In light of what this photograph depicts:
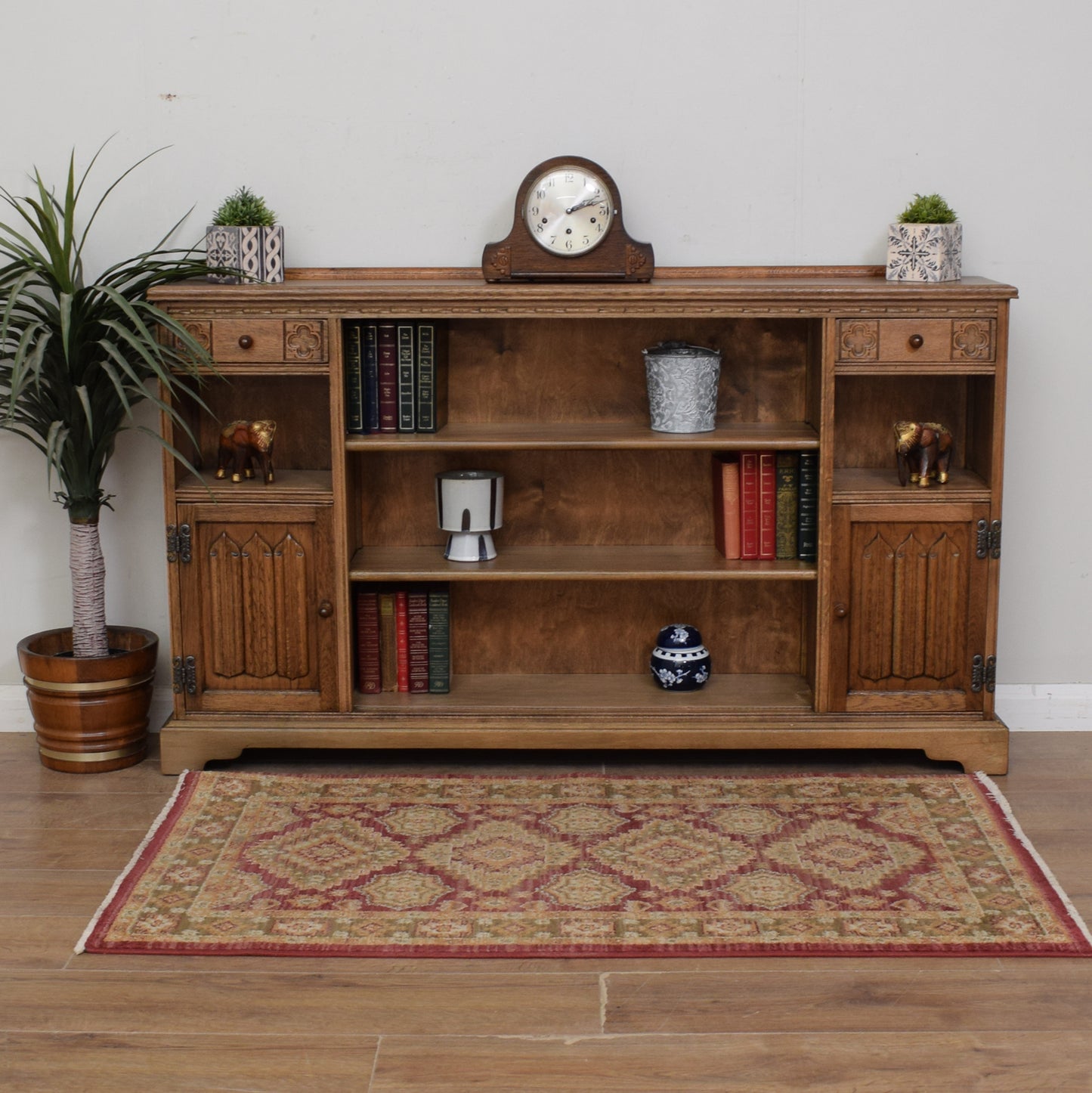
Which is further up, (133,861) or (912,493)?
(912,493)

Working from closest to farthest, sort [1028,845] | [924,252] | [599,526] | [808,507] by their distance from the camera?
1. [1028,845]
2. [924,252]
3. [808,507]
4. [599,526]

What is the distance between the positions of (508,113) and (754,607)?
1408 millimetres

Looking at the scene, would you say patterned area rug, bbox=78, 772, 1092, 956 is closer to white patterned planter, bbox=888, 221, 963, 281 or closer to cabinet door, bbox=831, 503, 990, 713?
cabinet door, bbox=831, 503, 990, 713

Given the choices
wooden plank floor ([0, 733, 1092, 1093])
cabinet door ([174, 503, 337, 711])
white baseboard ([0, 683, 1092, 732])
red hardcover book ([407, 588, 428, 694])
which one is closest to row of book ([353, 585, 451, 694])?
red hardcover book ([407, 588, 428, 694])

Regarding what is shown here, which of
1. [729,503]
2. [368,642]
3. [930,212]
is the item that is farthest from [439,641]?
[930,212]

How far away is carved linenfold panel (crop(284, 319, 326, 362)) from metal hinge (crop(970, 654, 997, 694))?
1719mm

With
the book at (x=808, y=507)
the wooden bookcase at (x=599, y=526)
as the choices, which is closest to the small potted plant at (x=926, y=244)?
the wooden bookcase at (x=599, y=526)

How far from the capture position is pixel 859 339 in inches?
130

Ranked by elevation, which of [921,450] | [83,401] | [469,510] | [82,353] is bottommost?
[469,510]

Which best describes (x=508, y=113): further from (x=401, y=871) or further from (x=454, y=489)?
→ (x=401, y=871)

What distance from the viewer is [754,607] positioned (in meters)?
3.77

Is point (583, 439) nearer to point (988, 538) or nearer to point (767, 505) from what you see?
point (767, 505)

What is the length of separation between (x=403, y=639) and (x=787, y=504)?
1.01 meters

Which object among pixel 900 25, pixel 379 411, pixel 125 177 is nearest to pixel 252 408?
pixel 379 411
